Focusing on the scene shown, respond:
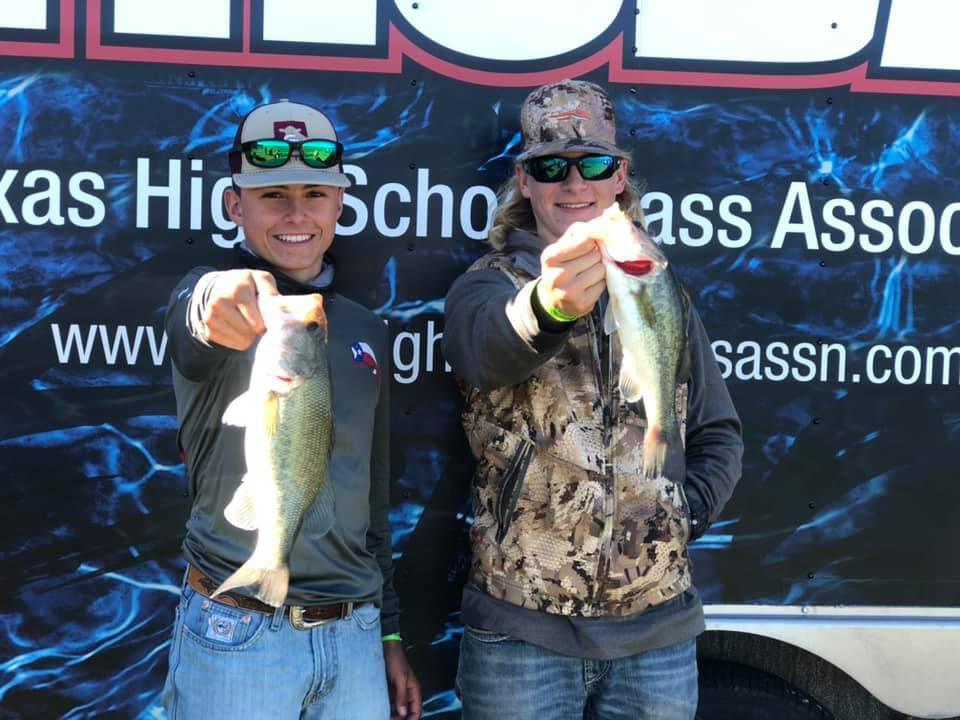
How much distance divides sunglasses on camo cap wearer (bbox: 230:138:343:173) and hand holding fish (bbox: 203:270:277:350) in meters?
0.55

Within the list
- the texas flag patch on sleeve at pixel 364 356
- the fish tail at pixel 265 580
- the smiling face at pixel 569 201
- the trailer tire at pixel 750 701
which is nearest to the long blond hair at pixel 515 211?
the smiling face at pixel 569 201

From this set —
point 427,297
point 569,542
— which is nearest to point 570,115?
point 427,297

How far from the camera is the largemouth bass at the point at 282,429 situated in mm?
1737

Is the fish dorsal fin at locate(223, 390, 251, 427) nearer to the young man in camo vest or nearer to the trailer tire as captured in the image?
the young man in camo vest

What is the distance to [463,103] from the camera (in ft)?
9.25

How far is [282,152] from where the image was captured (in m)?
2.26

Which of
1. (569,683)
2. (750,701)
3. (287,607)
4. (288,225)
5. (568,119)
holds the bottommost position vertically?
(750,701)

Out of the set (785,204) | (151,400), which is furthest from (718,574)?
(151,400)

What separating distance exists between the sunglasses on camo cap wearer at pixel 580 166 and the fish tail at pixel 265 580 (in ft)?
Result: 3.96

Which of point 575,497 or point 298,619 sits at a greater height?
point 575,497

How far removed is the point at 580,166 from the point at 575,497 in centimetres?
84

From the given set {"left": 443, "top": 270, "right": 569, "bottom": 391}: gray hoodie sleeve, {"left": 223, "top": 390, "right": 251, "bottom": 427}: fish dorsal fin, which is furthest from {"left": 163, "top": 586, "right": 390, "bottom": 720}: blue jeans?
{"left": 443, "top": 270, "right": 569, "bottom": 391}: gray hoodie sleeve

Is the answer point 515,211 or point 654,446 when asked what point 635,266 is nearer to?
point 654,446

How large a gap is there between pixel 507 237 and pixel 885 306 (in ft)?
Answer: 3.94
